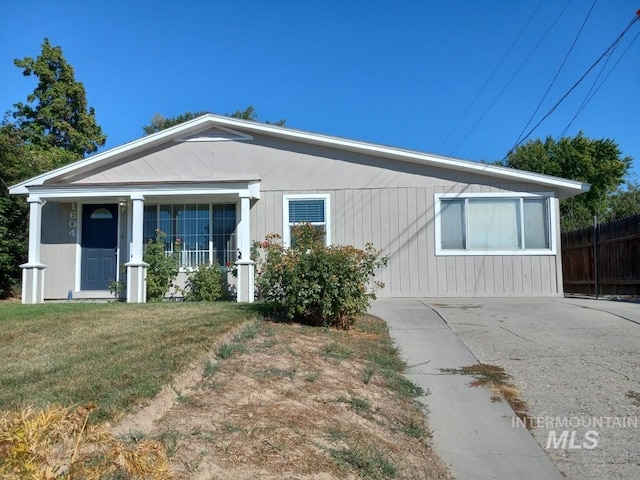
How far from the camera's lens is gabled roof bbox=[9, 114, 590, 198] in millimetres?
12609

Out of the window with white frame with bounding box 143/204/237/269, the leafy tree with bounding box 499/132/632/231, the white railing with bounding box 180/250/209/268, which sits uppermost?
the leafy tree with bounding box 499/132/632/231

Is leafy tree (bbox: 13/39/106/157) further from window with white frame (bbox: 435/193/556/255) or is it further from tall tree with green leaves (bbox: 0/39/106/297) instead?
window with white frame (bbox: 435/193/556/255)

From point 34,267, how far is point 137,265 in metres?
2.47

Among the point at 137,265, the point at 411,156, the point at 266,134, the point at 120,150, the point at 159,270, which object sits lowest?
the point at 159,270

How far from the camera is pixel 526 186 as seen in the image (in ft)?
41.9

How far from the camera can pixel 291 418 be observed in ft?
13.9

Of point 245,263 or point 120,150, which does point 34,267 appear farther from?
point 245,263

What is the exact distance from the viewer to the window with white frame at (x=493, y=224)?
12.7m

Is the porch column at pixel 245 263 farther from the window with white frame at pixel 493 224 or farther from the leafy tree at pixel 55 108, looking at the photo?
the leafy tree at pixel 55 108

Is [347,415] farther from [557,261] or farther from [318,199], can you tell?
[557,261]

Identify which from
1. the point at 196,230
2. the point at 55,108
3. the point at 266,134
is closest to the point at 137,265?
the point at 196,230

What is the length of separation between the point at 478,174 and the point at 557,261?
2720mm

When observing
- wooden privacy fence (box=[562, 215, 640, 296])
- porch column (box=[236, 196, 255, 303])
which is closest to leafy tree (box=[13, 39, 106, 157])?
porch column (box=[236, 196, 255, 303])

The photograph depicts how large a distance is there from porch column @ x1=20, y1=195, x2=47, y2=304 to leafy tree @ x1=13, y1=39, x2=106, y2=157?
1580 cm
